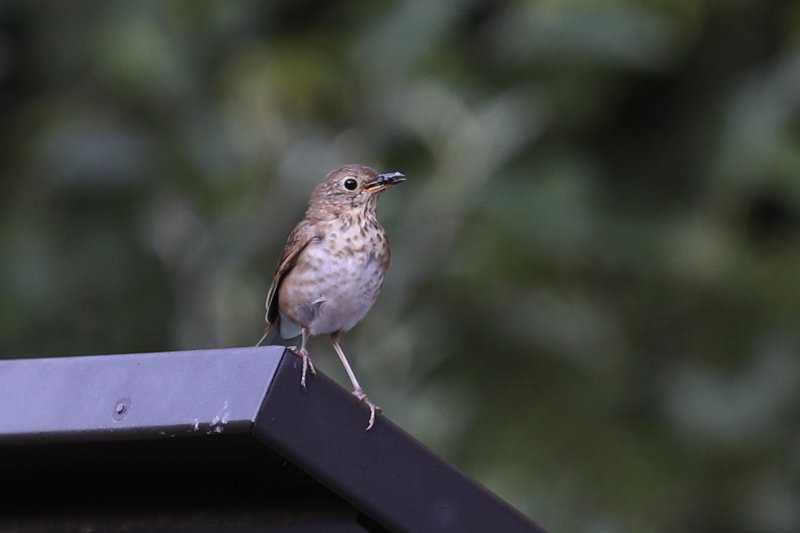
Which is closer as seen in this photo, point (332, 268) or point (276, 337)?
point (332, 268)

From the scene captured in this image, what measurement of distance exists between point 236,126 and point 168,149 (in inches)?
13.3

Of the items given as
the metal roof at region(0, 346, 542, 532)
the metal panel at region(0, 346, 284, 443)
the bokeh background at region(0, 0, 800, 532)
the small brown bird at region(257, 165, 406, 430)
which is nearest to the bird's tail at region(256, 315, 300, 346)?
the small brown bird at region(257, 165, 406, 430)

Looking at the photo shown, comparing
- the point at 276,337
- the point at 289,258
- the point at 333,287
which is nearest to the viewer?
the point at 333,287

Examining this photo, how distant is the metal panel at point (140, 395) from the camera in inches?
105

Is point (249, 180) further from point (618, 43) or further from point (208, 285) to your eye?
point (618, 43)

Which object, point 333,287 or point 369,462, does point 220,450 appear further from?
point 333,287

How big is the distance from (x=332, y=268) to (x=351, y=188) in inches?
14.1

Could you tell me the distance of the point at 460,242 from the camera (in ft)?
19.6

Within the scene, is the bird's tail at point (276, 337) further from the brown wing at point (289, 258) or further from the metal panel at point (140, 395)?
the metal panel at point (140, 395)

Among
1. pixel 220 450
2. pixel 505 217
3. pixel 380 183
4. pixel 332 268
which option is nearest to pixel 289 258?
pixel 332 268

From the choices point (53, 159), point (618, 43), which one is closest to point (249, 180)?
point (53, 159)

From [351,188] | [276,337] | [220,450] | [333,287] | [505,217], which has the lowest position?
[220,450]

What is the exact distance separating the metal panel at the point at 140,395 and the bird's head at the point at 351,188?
1.82 meters

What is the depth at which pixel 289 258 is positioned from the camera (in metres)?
4.49
